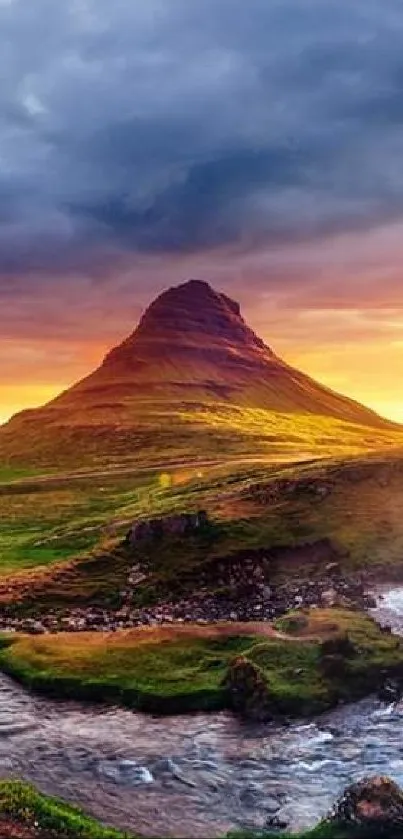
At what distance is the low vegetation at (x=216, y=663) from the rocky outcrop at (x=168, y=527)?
19.2 metres

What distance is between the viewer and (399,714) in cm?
4409

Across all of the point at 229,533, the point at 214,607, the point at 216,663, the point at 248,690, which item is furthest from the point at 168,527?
the point at 248,690

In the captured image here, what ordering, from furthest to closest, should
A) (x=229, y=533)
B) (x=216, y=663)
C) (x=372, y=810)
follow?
(x=229, y=533) < (x=216, y=663) < (x=372, y=810)

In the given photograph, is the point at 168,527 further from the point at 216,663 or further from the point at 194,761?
the point at 194,761

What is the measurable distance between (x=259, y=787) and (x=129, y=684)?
13751mm

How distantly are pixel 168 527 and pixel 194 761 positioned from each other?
129 ft

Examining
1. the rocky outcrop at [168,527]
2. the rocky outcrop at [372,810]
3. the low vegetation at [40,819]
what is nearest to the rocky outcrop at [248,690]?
the low vegetation at [40,819]

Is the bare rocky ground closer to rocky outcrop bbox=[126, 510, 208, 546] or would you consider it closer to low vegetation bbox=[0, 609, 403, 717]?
low vegetation bbox=[0, 609, 403, 717]

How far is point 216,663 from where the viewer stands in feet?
168

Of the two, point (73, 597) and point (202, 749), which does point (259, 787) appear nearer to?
point (202, 749)

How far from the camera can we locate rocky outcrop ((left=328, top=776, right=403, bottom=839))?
30.9 m

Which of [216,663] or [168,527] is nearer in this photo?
[216,663]

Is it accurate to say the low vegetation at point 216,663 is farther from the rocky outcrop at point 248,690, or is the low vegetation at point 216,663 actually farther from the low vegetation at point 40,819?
the low vegetation at point 40,819

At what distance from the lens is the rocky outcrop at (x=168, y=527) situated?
3044 inches
